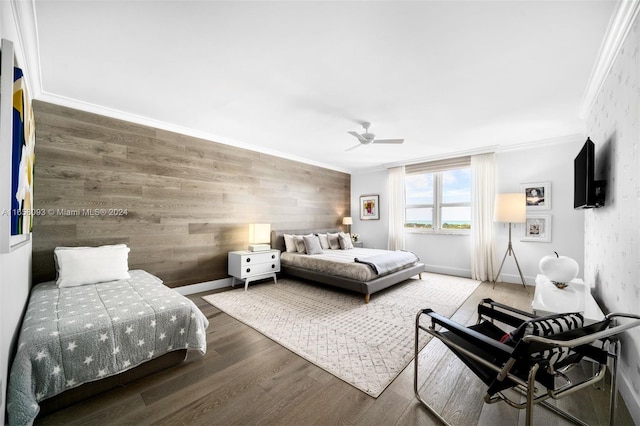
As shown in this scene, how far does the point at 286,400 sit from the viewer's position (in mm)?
1676

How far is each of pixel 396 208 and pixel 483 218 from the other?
1.80 m

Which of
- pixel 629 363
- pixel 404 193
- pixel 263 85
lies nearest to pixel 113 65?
pixel 263 85

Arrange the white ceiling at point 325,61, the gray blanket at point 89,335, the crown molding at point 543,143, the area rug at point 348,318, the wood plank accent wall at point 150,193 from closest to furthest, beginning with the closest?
the gray blanket at point 89,335
the white ceiling at point 325,61
the area rug at point 348,318
the wood plank accent wall at point 150,193
the crown molding at point 543,143

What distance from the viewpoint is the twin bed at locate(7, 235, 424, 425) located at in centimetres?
147

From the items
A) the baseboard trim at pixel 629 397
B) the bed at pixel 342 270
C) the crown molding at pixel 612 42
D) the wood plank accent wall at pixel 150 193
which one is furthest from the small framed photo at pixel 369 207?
the baseboard trim at pixel 629 397

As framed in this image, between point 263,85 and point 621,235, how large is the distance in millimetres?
3263

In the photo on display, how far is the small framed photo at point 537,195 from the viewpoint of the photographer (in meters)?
4.30

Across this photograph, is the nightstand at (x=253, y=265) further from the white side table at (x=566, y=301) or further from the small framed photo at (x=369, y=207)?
the white side table at (x=566, y=301)

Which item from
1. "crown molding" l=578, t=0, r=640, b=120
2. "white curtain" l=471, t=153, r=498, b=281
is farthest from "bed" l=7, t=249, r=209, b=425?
"white curtain" l=471, t=153, r=498, b=281

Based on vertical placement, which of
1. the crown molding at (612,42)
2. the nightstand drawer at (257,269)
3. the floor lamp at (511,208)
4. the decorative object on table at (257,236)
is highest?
the crown molding at (612,42)

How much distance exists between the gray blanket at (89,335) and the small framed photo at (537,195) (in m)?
5.42

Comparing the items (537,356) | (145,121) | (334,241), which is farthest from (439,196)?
(145,121)

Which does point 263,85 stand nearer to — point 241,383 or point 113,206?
point 113,206

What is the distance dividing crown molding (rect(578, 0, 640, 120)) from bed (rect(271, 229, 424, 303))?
3105 mm
